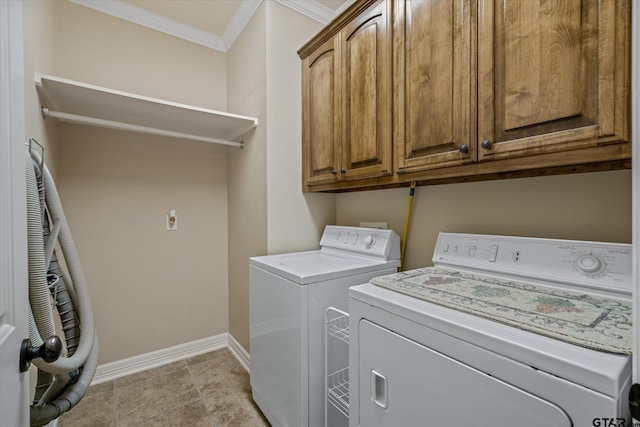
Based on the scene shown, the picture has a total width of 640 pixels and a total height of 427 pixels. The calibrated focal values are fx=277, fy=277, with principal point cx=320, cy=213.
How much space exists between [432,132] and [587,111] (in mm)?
504

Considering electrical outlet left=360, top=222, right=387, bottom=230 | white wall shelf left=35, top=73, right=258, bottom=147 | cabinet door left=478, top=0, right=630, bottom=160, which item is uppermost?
white wall shelf left=35, top=73, right=258, bottom=147

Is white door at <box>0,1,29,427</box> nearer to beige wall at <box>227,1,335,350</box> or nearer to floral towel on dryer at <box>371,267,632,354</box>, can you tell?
floral towel on dryer at <box>371,267,632,354</box>

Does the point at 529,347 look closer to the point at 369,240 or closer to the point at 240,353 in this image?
the point at 369,240

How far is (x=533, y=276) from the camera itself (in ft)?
3.61

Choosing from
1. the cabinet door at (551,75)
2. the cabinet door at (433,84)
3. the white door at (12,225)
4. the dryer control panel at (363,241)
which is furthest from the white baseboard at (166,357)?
the cabinet door at (551,75)

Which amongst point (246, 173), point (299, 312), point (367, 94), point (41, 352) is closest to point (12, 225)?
point (41, 352)

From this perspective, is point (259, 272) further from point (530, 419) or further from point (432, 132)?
point (530, 419)

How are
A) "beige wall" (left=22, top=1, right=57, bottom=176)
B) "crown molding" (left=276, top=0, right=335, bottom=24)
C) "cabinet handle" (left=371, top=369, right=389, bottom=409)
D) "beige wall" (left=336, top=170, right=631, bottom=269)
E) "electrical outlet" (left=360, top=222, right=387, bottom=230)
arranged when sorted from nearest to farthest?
1. "cabinet handle" (left=371, top=369, right=389, bottom=409)
2. "beige wall" (left=336, top=170, right=631, bottom=269)
3. "beige wall" (left=22, top=1, right=57, bottom=176)
4. "electrical outlet" (left=360, top=222, right=387, bottom=230)
5. "crown molding" (left=276, top=0, right=335, bottom=24)

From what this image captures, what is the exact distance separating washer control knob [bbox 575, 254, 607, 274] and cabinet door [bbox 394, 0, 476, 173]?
0.52 metres

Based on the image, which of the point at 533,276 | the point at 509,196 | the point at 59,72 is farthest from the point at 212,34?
the point at 533,276

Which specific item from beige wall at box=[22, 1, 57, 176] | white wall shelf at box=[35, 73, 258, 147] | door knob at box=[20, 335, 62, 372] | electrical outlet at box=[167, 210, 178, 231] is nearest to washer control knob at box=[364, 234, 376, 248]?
white wall shelf at box=[35, 73, 258, 147]

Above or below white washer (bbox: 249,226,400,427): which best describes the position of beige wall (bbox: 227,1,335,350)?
above

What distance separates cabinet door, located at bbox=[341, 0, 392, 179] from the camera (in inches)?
57.0

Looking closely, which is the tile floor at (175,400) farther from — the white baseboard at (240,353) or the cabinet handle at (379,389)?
the cabinet handle at (379,389)
